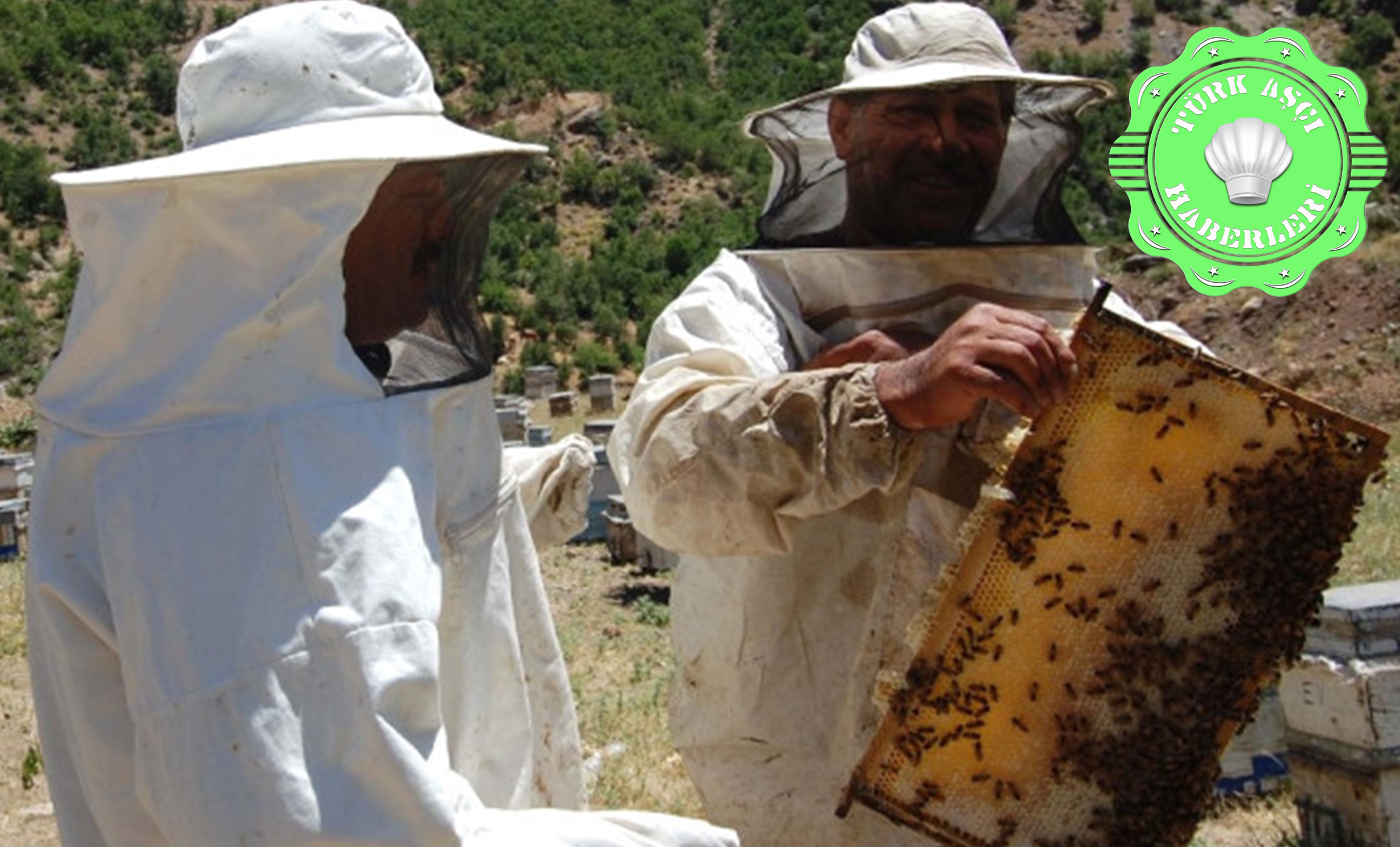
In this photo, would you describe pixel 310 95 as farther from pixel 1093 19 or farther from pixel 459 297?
pixel 1093 19

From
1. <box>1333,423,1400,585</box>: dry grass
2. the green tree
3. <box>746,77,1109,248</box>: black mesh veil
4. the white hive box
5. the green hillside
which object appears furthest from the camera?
the green tree

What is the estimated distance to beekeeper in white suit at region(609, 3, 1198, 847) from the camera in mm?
2768

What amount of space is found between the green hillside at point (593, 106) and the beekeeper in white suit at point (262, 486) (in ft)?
91.0

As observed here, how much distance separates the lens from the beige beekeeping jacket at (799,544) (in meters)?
2.78

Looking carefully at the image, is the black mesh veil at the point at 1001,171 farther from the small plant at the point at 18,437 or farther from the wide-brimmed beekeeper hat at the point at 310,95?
the small plant at the point at 18,437

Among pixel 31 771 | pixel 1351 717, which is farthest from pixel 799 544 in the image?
pixel 31 771

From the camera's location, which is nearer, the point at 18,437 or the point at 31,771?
the point at 31,771

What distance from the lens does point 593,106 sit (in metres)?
43.0

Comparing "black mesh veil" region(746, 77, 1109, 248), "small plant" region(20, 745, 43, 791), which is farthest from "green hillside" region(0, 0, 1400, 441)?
"black mesh veil" region(746, 77, 1109, 248)

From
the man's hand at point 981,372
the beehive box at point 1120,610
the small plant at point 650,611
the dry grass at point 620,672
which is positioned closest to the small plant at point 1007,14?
the dry grass at point 620,672

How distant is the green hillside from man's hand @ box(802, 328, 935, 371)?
26859 millimetres

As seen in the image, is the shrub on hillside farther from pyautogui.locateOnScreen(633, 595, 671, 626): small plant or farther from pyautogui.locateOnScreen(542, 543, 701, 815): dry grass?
pyautogui.locateOnScreen(633, 595, 671, 626): small plant

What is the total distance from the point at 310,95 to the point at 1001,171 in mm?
1666

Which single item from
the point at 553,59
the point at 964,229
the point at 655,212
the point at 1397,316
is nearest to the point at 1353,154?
the point at 1397,316
